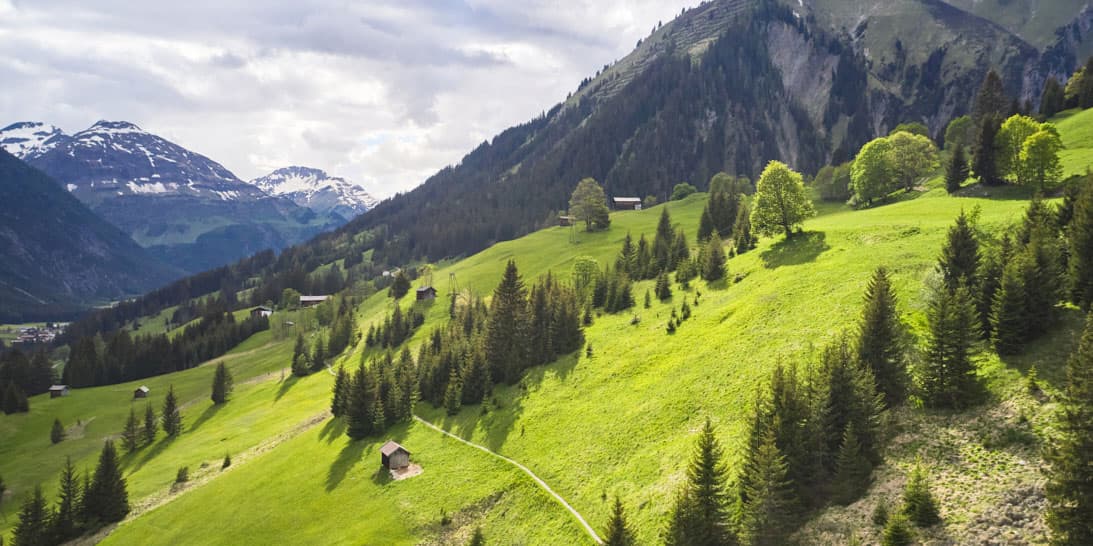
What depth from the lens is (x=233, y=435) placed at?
100875 millimetres

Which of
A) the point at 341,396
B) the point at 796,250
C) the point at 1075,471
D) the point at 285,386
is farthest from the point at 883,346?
the point at 285,386

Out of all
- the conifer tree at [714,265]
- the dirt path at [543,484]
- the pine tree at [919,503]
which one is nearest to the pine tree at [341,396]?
the dirt path at [543,484]

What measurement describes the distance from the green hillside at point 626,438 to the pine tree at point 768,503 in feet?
6.10

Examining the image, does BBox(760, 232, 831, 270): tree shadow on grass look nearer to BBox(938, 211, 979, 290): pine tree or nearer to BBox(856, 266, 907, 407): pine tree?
BBox(938, 211, 979, 290): pine tree

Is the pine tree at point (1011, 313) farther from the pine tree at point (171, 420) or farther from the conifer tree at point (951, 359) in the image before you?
the pine tree at point (171, 420)

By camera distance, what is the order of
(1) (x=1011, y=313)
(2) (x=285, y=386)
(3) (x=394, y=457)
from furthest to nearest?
(2) (x=285, y=386) → (3) (x=394, y=457) → (1) (x=1011, y=313)

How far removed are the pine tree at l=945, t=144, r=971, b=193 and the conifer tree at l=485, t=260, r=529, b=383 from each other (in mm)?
73514

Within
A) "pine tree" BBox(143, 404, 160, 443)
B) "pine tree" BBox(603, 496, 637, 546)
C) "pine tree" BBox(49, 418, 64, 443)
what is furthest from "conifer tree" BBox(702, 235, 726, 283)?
"pine tree" BBox(49, 418, 64, 443)

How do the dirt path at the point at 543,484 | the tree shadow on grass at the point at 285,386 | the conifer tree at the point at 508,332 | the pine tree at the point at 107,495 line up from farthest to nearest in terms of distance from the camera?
the tree shadow on grass at the point at 285,386 < the conifer tree at the point at 508,332 < the pine tree at the point at 107,495 < the dirt path at the point at 543,484

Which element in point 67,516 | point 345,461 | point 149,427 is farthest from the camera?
point 149,427

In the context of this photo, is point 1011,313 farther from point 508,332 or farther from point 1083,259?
point 508,332

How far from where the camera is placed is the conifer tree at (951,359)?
3462 centimetres

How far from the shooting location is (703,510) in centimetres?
3472

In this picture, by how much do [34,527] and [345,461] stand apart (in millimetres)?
42525
